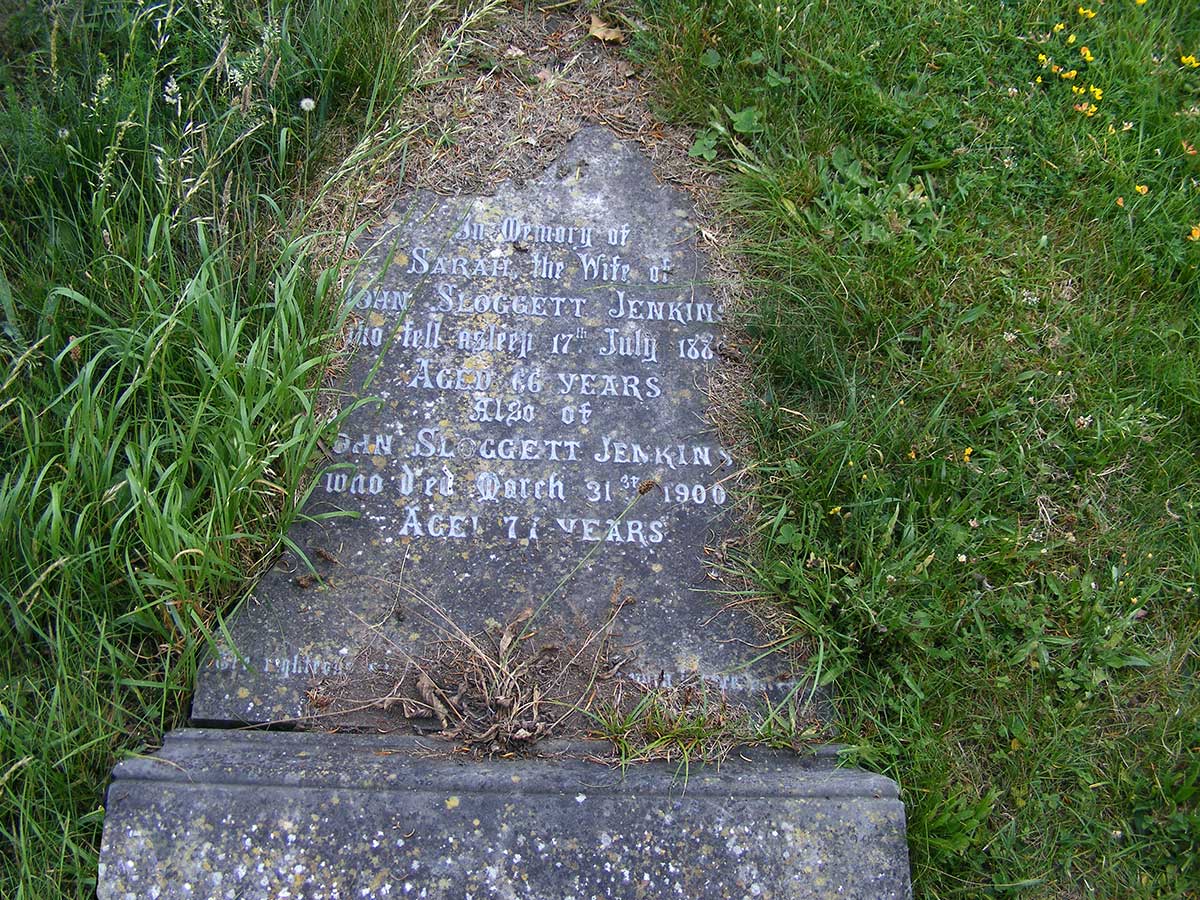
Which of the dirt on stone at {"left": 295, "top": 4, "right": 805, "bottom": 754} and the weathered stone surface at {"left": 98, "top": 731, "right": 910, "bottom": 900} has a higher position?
the dirt on stone at {"left": 295, "top": 4, "right": 805, "bottom": 754}

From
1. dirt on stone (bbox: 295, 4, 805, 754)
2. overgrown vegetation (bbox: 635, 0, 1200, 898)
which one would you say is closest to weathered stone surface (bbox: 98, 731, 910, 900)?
dirt on stone (bbox: 295, 4, 805, 754)

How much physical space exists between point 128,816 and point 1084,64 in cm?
366

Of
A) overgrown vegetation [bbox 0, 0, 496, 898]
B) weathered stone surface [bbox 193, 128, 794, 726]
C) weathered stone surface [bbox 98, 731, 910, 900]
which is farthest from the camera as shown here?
weathered stone surface [bbox 193, 128, 794, 726]

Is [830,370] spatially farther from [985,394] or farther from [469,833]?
[469,833]

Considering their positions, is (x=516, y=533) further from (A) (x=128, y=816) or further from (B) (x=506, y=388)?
(A) (x=128, y=816)

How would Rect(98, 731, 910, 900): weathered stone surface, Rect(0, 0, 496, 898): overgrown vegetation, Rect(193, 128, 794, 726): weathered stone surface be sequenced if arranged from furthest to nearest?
Rect(193, 128, 794, 726): weathered stone surface → Rect(0, 0, 496, 898): overgrown vegetation → Rect(98, 731, 910, 900): weathered stone surface

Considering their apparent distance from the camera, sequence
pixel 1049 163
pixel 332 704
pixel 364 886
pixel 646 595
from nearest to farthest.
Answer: pixel 364 886
pixel 332 704
pixel 646 595
pixel 1049 163

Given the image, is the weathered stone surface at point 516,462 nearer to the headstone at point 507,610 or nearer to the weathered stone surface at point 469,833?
the headstone at point 507,610

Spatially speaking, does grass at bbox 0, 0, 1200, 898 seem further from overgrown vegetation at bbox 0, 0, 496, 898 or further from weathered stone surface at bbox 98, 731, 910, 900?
weathered stone surface at bbox 98, 731, 910, 900

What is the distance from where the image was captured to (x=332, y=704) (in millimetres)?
2283

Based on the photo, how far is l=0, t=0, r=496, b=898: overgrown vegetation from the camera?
2.24 meters

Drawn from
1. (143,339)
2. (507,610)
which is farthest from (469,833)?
(143,339)

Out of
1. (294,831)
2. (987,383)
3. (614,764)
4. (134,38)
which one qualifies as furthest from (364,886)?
(134,38)

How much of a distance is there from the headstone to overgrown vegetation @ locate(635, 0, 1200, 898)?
0.76ft
